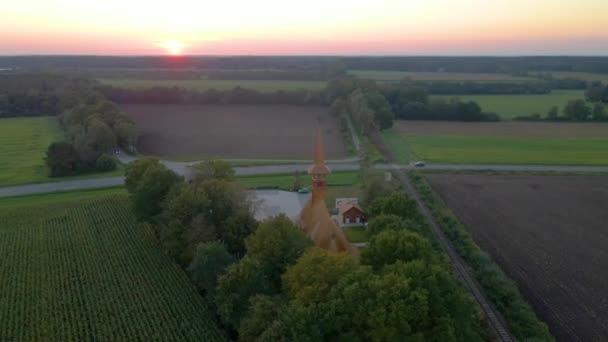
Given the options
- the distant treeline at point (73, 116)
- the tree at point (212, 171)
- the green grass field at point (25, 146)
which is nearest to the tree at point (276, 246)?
the tree at point (212, 171)

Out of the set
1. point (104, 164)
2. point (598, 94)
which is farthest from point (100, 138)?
point (598, 94)

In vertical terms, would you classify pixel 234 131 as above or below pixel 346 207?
above

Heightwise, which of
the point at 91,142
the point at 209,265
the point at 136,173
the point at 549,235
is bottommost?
the point at 549,235

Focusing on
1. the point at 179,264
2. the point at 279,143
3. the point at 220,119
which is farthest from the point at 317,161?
the point at 220,119

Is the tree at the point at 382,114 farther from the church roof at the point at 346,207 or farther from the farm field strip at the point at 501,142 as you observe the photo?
the church roof at the point at 346,207

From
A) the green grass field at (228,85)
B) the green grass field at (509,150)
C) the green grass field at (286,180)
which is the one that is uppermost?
the green grass field at (228,85)

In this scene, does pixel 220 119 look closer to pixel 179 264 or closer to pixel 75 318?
pixel 179 264

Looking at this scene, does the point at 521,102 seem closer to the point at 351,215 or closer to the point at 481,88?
the point at 481,88
